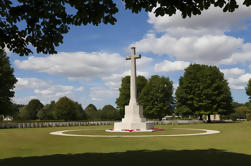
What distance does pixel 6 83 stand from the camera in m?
42.4

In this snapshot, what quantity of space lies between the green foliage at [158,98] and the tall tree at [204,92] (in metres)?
3.71

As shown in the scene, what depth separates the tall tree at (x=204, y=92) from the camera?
2062 inches

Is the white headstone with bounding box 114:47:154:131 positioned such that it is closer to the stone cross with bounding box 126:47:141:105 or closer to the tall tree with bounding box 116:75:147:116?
the stone cross with bounding box 126:47:141:105

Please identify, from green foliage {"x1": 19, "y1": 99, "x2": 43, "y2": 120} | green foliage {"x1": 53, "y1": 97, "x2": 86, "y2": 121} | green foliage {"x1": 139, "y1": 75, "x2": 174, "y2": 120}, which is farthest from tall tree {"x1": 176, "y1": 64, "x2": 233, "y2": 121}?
green foliage {"x1": 19, "y1": 99, "x2": 43, "y2": 120}

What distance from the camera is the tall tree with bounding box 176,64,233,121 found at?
172 ft

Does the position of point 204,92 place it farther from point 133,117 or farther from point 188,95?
point 133,117

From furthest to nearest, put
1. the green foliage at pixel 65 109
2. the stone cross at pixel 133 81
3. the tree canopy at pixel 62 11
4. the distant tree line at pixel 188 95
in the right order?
the green foliage at pixel 65 109 → the distant tree line at pixel 188 95 → the stone cross at pixel 133 81 → the tree canopy at pixel 62 11

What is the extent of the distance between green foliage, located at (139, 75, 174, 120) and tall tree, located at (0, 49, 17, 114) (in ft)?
93.4

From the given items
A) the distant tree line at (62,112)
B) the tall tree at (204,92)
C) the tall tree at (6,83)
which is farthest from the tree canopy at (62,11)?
the distant tree line at (62,112)

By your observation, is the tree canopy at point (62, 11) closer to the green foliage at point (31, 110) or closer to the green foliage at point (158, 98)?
the green foliage at point (158, 98)

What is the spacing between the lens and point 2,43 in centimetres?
836

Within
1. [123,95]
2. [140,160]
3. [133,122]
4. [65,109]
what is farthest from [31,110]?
[140,160]

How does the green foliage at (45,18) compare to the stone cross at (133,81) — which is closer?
the green foliage at (45,18)

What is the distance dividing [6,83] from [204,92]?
36.4m
